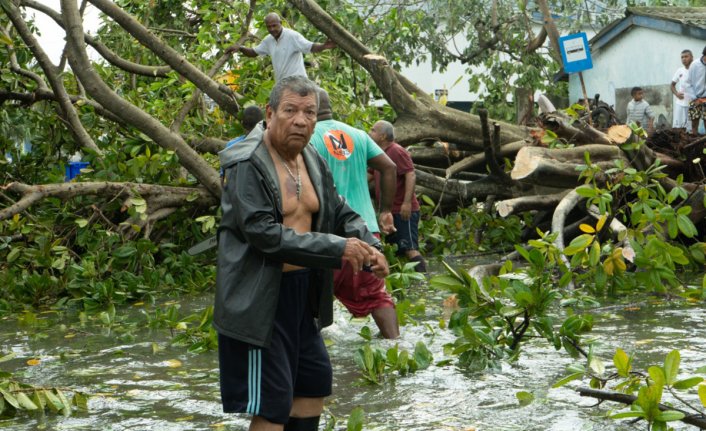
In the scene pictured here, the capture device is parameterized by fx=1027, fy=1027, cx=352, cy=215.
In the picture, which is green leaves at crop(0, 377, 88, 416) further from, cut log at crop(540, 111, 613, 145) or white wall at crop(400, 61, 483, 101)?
white wall at crop(400, 61, 483, 101)

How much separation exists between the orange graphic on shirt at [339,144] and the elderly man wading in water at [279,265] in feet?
8.65

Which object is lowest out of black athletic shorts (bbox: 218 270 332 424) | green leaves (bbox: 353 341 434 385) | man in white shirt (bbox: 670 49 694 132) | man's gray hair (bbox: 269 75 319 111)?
green leaves (bbox: 353 341 434 385)

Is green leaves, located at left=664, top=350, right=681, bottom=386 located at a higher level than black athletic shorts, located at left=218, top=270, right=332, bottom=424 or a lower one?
lower

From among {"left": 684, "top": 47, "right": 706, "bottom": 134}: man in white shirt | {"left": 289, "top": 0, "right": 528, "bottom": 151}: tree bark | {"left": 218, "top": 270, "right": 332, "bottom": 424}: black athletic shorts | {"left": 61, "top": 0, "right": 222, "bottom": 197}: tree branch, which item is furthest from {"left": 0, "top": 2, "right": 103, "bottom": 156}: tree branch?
{"left": 684, "top": 47, "right": 706, "bottom": 134}: man in white shirt

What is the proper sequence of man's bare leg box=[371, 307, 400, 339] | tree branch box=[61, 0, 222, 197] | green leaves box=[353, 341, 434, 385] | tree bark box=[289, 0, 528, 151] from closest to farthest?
green leaves box=[353, 341, 434, 385]
man's bare leg box=[371, 307, 400, 339]
tree branch box=[61, 0, 222, 197]
tree bark box=[289, 0, 528, 151]

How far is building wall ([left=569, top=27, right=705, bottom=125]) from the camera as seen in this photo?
74.9 feet

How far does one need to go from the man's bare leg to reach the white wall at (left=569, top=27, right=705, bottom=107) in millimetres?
16926

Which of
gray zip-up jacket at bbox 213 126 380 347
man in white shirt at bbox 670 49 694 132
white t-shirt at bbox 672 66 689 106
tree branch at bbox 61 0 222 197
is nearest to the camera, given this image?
gray zip-up jacket at bbox 213 126 380 347

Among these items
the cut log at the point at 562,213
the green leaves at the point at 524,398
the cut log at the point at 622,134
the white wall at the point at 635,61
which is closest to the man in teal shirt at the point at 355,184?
→ the green leaves at the point at 524,398

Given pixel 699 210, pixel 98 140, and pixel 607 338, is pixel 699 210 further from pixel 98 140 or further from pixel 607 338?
pixel 98 140

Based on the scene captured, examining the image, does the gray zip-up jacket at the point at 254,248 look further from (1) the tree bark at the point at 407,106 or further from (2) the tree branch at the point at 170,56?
(1) the tree bark at the point at 407,106

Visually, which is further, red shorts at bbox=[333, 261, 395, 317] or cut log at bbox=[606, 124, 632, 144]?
cut log at bbox=[606, 124, 632, 144]

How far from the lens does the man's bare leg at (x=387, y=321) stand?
271 inches

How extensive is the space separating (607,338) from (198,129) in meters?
6.39
